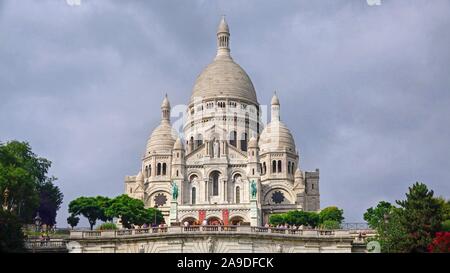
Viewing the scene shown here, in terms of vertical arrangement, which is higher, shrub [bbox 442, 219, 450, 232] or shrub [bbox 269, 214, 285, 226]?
shrub [bbox 269, 214, 285, 226]

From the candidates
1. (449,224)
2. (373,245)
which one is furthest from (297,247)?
(449,224)

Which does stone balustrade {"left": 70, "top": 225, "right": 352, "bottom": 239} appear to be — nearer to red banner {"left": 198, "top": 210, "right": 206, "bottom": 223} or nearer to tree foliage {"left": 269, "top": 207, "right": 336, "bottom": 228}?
tree foliage {"left": 269, "top": 207, "right": 336, "bottom": 228}

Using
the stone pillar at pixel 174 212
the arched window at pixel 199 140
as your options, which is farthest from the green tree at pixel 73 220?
the arched window at pixel 199 140

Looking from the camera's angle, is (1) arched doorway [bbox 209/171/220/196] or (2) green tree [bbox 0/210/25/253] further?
(1) arched doorway [bbox 209/171/220/196]

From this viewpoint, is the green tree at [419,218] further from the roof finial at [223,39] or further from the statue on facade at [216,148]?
the roof finial at [223,39]

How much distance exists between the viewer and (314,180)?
298ft

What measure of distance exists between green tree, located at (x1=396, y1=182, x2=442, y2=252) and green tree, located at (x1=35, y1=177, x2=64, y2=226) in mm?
36765

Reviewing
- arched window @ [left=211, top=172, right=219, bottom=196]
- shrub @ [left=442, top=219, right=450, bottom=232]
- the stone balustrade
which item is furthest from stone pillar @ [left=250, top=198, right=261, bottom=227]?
the stone balustrade

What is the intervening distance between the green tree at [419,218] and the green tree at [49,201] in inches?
1447

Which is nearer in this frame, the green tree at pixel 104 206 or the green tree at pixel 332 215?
the green tree at pixel 104 206

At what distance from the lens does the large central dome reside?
9912 centimetres

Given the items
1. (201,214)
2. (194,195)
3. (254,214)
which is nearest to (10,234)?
(254,214)

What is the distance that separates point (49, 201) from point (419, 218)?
3906cm

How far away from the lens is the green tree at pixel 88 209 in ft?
220
